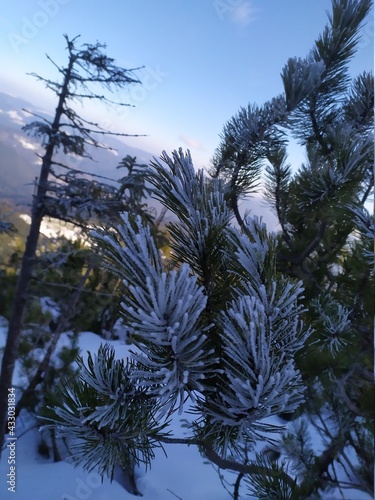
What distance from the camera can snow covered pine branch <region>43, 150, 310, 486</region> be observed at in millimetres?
316

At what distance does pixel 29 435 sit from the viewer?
2.45 m

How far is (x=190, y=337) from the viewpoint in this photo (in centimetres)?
33

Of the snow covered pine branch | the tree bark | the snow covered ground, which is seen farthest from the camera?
the tree bark

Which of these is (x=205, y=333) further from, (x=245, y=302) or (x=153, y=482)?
(x=153, y=482)

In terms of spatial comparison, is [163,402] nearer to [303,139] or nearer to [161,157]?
[161,157]

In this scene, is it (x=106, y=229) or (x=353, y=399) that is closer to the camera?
(x=106, y=229)

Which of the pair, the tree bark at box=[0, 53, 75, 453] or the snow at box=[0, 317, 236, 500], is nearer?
the snow at box=[0, 317, 236, 500]

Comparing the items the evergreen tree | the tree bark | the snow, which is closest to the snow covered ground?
the snow

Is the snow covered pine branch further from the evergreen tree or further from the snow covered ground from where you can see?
the snow covered ground

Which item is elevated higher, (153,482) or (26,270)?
(26,270)

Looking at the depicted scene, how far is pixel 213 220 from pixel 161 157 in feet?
0.29

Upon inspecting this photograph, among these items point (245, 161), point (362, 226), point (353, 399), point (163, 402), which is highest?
point (245, 161)

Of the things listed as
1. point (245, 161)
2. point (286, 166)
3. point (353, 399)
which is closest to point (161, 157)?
point (245, 161)

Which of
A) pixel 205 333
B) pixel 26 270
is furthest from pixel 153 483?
pixel 205 333
